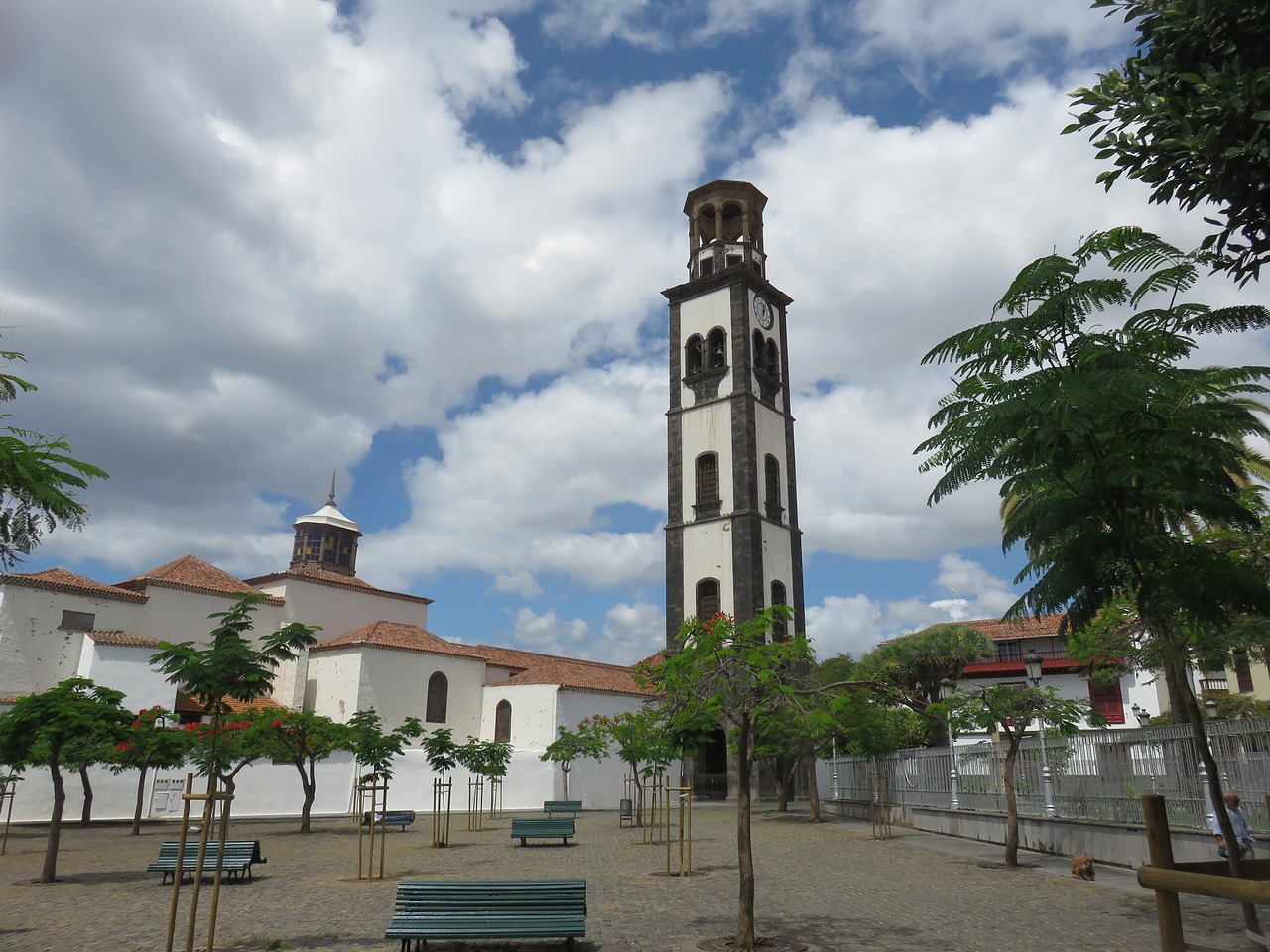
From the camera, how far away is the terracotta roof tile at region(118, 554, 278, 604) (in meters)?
39.7

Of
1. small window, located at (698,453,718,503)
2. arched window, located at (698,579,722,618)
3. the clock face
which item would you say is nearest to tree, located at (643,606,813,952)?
arched window, located at (698,579,722,618)

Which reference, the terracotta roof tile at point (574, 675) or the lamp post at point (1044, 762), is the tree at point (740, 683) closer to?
the lamp post at point (1044, 762)

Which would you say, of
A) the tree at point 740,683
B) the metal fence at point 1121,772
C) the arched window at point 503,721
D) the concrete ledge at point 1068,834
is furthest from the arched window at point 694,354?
the tree at point 740,683

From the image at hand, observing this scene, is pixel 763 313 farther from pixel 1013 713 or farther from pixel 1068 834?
pixel 1068 834

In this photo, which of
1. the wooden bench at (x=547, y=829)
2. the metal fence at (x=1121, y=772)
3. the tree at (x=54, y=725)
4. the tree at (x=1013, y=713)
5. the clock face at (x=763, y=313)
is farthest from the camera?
the clock face at (x=763, y=313)

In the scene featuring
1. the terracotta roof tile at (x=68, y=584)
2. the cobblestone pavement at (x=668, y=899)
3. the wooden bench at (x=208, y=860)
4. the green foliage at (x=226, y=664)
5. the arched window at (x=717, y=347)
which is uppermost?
the arched window at (x=717, y=347)

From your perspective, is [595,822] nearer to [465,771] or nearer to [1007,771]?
[465,771]

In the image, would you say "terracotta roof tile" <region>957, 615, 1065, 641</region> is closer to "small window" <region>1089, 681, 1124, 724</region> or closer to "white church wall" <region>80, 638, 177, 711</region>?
"small window" <region>1089, 681, 1124, 724</region>

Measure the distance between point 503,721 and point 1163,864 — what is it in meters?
41.4

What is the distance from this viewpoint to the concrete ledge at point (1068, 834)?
46.3 ft

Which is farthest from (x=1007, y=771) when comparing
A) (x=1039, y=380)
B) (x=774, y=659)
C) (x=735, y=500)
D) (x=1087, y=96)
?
(x=735, y=500)

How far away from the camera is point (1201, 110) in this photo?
6074mm

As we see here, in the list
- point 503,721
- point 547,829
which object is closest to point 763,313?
point 503,721

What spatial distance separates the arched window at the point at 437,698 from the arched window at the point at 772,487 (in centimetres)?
1789
